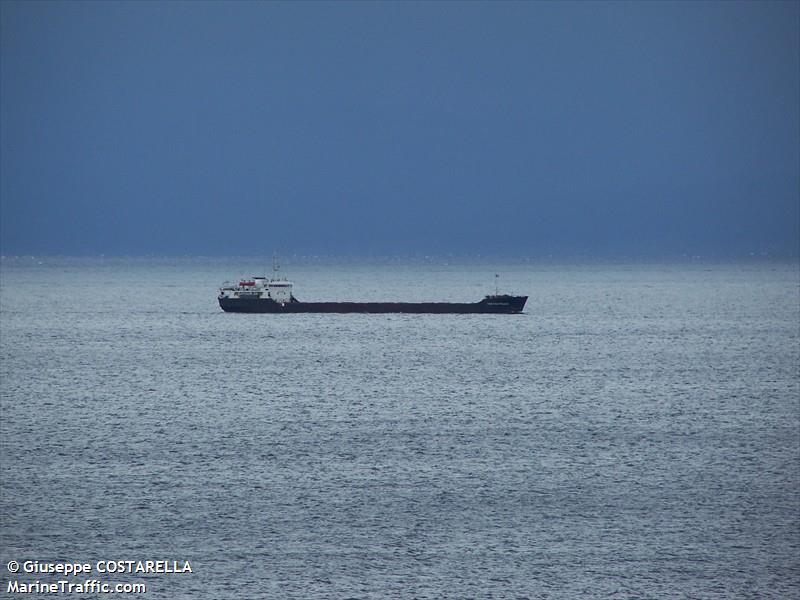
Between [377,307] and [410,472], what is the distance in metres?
101

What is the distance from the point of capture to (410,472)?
125 feet

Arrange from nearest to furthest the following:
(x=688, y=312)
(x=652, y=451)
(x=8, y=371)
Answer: (x=652, y=451) < (x=8, y=371) < (x=688, y=312)

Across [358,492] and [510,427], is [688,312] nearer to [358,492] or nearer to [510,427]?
[510,427]

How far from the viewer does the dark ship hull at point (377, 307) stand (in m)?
130

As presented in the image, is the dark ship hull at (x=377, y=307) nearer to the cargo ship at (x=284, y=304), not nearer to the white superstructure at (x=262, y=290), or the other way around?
the cargo ship at (x=284, y=304)

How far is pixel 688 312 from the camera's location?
145 m

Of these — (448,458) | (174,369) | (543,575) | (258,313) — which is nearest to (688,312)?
(258,313)

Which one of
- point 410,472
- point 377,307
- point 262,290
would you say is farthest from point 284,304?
point 410,472

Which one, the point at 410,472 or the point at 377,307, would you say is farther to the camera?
the point at 377,307

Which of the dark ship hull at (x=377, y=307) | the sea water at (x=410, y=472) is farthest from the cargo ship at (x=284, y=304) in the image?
the sea water at (x=410, y=472)

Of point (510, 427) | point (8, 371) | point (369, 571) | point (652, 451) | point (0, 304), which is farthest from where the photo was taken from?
point (0, 304)

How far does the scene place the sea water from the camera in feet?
91.4

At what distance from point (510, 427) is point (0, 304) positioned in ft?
433

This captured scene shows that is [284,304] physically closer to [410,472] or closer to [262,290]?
[262,290]
